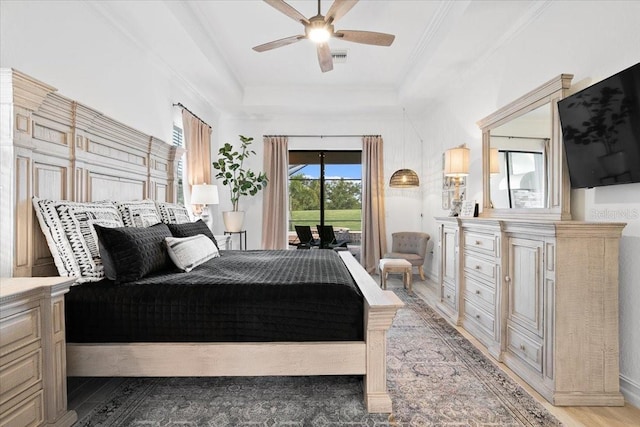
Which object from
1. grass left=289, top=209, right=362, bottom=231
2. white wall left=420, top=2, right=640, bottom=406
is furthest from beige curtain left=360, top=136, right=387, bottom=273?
white wall left=420, top=2, right=640, bottom=406

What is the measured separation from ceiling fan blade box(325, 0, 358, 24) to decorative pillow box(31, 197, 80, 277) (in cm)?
231

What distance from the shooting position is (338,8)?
8.25 feet

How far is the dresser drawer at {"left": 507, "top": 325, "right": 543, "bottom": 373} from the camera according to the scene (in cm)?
220

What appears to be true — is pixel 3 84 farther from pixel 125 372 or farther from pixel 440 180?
pixel 440 180

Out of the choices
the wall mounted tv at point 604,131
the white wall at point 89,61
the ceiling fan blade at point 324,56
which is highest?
the ceiling fan blade at point 324,56

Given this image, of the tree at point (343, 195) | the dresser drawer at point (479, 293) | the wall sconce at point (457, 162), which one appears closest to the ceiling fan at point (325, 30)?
the wall sconce at point (457, 162)

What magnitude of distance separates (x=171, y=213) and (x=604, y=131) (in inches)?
140

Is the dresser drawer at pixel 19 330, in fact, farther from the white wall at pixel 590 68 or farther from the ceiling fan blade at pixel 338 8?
the white wall at pixel 590 68

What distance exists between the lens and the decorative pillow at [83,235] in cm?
212

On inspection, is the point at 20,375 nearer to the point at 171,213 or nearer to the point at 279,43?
the point at 171,213

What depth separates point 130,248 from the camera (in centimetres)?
217

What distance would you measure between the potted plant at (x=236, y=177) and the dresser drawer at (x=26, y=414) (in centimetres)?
380

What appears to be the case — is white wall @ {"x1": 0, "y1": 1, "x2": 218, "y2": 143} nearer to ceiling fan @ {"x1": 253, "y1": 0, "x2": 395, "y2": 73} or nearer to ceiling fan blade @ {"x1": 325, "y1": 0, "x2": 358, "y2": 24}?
ceiling fan @ {"x1": 253, "y1": 0, "x2": 395, "y2": 73}

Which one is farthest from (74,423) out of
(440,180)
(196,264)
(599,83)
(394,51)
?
(440,180)
